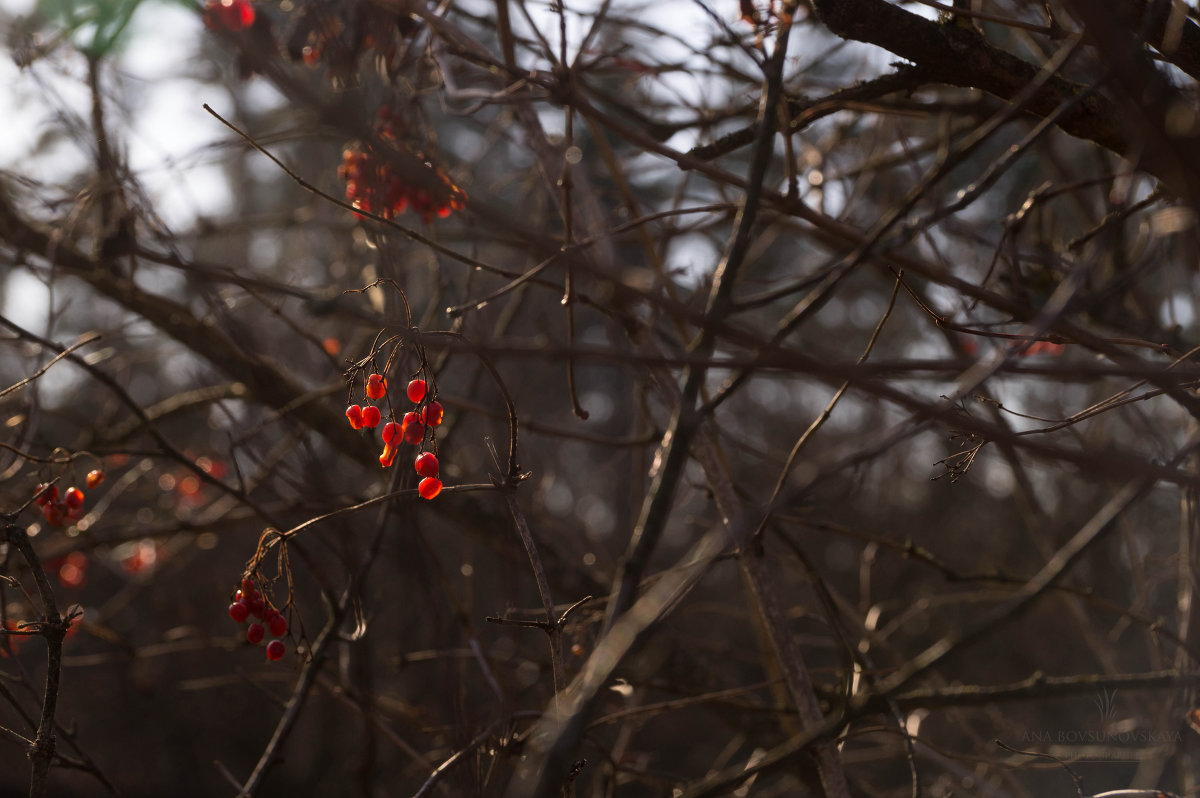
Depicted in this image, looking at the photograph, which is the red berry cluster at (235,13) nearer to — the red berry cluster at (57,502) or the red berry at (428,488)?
the red berry cluster at (57,502)

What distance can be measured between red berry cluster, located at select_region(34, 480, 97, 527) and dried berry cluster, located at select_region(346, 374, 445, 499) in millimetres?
583

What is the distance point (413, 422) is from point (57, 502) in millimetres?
742

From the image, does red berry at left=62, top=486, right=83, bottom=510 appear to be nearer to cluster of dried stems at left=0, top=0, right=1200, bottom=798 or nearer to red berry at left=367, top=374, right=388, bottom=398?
cluster of dried stems at left=0, top=0, right=1200, bottom=798

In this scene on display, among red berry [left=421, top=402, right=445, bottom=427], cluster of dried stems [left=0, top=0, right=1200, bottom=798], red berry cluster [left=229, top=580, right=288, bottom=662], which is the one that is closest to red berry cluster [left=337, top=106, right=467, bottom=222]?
cluster of dried stems [left=0, top=0, right=1200, bottom=798]

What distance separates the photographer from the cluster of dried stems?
0.69 m

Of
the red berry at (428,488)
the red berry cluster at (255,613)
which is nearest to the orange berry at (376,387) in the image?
the red berry at (428,488)

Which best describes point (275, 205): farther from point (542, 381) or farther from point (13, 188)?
point (13, 188)

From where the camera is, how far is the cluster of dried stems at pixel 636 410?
0.69 m

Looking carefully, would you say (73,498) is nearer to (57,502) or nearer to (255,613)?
(57,502)

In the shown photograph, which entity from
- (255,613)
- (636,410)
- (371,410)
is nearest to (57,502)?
(255,613)

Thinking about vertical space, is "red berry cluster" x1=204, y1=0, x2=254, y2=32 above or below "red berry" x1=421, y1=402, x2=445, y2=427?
above

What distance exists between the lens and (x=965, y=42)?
109 centimetres

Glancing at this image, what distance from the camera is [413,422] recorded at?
103 centimetres

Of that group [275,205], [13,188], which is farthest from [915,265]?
[275,205]
